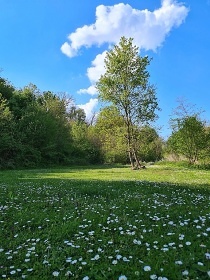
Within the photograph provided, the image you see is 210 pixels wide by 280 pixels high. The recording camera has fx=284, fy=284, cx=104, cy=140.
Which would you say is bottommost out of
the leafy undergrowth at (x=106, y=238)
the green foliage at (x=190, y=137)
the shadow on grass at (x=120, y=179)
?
the leafy undergrowth at (x=106, y=238)

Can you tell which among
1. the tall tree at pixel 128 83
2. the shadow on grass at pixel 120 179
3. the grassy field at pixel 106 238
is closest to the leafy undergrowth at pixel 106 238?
the grassy field at pixel 106 238

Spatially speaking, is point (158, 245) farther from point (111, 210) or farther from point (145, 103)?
point (145, 103)

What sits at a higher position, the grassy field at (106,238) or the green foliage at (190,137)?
the green foliage at (190,137)

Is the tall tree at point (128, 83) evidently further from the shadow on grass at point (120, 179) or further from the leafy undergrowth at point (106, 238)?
the leafy undergrowth at point (106, 238)

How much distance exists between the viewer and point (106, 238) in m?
5.68

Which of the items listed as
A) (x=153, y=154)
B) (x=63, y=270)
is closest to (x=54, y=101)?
(x=153, y=154)

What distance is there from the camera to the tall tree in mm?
30922

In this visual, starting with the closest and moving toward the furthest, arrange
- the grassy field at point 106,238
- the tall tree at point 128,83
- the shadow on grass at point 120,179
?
1. the grassy field at point 106,238
2. the shadow on grass at point 120,179
3. the tall tree at point 128,83

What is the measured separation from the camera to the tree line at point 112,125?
31141 millimetres

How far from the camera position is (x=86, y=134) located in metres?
55.9

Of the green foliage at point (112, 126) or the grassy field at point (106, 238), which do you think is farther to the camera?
the green foliage at point (112, 126)

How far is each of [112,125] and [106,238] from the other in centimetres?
2714

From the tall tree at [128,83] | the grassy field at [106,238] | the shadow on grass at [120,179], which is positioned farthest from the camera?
the tall tree at [128,83]

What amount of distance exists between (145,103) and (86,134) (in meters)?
26.2
